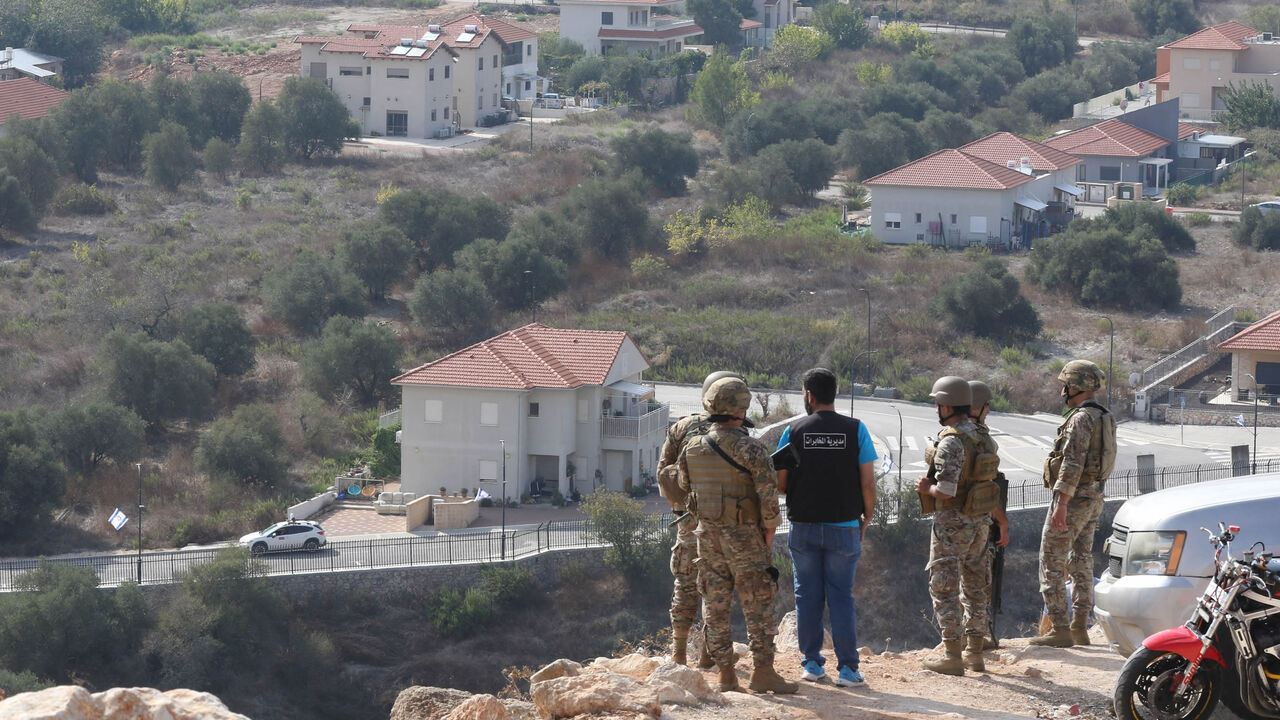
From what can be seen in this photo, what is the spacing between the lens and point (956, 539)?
10523 mm

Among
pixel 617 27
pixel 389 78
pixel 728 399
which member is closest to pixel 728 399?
pixel 728 399

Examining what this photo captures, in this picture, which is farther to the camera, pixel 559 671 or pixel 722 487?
A: pixel 559 671

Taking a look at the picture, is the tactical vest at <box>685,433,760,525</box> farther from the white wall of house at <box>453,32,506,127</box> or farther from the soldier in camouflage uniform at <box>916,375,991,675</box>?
the white wall of house at <box>453,32,506,127</box>

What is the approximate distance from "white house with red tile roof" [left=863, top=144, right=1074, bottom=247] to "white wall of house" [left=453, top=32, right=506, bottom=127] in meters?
22.7

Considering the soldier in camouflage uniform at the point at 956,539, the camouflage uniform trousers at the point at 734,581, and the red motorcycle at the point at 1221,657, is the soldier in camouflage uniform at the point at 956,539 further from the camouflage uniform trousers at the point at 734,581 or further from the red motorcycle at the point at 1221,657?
the red motorcycle at the point at 1221,657

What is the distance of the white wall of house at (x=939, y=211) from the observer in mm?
62562

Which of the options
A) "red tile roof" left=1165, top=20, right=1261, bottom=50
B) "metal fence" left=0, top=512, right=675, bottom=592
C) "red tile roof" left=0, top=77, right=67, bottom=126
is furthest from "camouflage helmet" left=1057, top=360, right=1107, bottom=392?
"red tile roof" left=1165, top=20, right=1261, bottom=50

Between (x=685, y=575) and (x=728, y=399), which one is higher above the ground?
(x=728, y=399)

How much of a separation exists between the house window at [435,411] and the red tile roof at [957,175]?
28.2 metres

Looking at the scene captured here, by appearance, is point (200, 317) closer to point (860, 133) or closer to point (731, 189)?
point (731, 189)

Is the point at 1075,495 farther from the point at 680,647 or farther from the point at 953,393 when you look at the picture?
the point at 680,647

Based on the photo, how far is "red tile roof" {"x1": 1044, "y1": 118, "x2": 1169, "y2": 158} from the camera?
7244 cm

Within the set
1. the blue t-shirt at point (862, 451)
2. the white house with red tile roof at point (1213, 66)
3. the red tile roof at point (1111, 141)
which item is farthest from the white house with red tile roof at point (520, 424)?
the white house with red tile roof at point (1213, 66)

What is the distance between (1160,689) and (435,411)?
3107 centimetres
